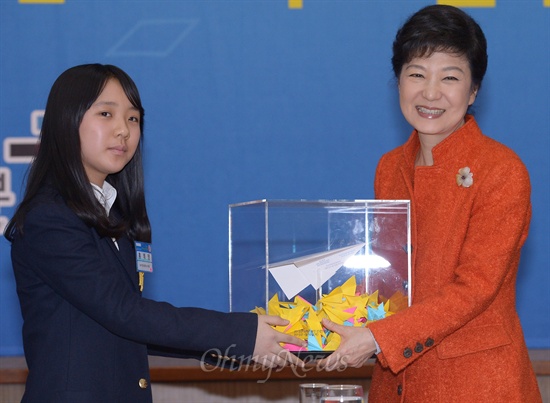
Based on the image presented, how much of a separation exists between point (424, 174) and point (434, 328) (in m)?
0.38

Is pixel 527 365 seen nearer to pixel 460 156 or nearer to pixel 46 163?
pixel 460 156

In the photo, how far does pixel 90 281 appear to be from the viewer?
5.96 ft

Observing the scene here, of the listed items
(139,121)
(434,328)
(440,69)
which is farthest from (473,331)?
(139,121)

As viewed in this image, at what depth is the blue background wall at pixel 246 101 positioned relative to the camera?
322cm

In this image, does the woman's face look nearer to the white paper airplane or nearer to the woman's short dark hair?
the woman's short dark hair

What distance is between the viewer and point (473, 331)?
1.97 meters

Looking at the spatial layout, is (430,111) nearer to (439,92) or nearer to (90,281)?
(439,92)

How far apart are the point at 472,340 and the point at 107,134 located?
941 mm

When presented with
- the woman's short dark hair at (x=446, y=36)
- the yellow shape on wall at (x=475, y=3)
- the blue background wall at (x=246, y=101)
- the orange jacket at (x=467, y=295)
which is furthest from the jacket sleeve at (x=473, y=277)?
the yellow shape on wall at (x=475, y=3)

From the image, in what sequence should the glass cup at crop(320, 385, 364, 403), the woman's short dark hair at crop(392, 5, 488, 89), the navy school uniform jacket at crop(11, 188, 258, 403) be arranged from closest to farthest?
the glass cup at crop(320, 385, 364, 403) < the navy school uniform jacket at crop(11, 188, 258, 403) < the woman's short dark hair at crop(392, 5, 488, 89)

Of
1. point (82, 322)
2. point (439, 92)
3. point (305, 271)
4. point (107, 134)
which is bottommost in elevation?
point (82, 322)

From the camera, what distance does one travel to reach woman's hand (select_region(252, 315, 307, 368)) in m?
1.93

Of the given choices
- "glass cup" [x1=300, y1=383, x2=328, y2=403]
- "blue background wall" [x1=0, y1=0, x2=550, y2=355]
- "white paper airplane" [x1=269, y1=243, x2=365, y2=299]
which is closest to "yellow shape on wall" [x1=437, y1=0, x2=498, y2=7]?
"blue background wall" [x1=0, y1=0, x2=550, y2=355]

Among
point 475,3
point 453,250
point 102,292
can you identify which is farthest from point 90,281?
point 475,3
